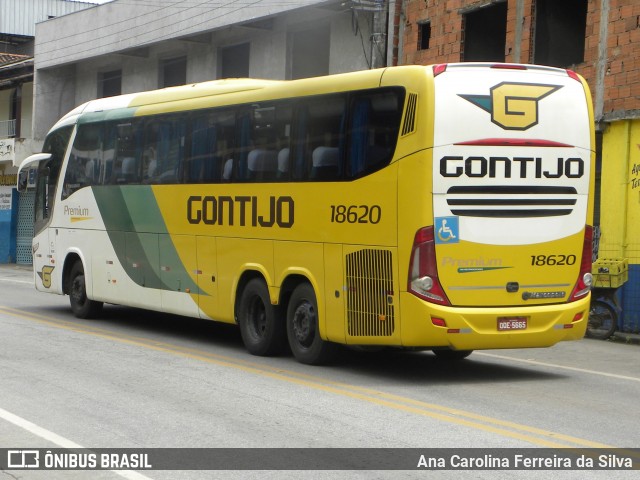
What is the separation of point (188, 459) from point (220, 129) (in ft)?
24.7

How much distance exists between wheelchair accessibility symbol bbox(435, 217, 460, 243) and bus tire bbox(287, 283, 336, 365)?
6.78ft

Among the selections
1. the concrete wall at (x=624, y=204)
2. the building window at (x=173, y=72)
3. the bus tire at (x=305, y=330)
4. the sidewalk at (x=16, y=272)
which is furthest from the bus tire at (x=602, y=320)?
the building window at (x=173, y=72)

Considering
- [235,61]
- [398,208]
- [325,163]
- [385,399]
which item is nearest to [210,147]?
[325,163]

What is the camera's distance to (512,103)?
11539 mm

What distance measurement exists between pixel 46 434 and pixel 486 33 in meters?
16.0

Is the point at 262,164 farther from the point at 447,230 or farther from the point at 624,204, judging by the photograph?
the point at 624,204

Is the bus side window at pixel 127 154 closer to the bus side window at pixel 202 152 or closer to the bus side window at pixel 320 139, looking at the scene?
the bus side window at pixel 202 152

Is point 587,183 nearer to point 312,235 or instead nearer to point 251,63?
point 312,235

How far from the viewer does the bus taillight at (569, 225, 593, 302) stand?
12.1m

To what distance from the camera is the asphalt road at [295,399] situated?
8.40 metres

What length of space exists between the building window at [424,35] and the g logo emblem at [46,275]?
9.57 m

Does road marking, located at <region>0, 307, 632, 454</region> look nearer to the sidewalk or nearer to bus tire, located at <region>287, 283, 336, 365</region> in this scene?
bus tire, located at <region>287, 283, 336, 365</region>

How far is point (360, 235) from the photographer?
12.0m

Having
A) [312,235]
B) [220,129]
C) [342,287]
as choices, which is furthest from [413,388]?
[220,129]
